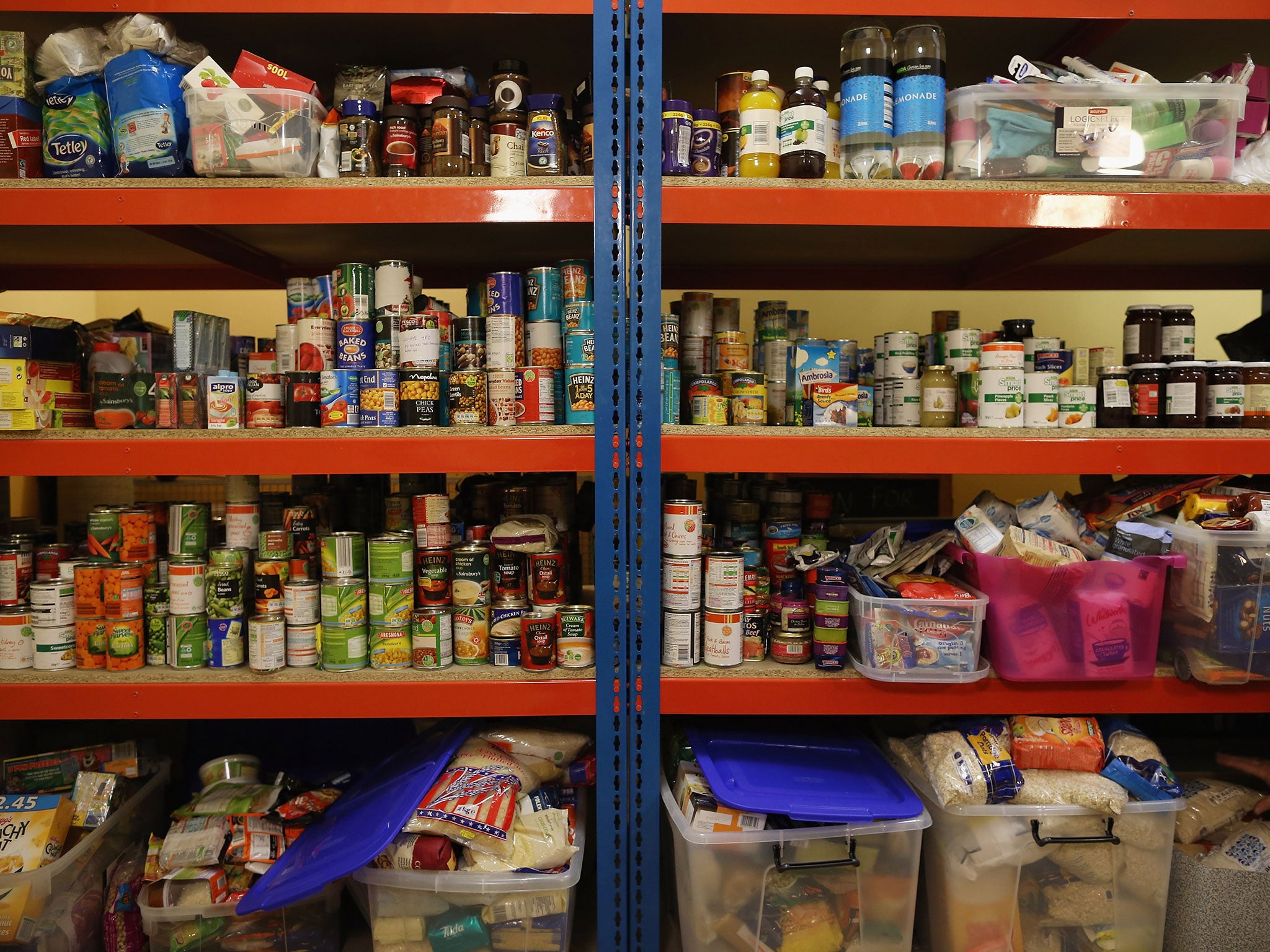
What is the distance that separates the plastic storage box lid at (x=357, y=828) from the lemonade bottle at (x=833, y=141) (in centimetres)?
157

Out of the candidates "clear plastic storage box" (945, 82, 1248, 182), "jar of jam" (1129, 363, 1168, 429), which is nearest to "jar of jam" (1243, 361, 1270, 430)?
"jar of jam" (1129, 363, 1168, 429)

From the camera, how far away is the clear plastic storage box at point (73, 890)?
1.51 metres

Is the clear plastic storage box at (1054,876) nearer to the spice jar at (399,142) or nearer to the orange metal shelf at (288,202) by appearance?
the orange metal shelf at (288,202)

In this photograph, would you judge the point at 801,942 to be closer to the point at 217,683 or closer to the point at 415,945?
the point at 415,945

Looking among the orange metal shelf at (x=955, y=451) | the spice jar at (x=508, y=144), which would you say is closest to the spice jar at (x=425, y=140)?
the spice jar at (x=508, y=144)

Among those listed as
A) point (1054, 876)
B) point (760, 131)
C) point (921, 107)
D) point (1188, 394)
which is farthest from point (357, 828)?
point (1188, 394)

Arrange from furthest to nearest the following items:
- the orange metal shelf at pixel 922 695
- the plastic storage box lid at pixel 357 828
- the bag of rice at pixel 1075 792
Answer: the orange metal shelf at pixel 922 695, the bag of rice at pixel 1075 792, the plastic storage box lid at pixel 357 828

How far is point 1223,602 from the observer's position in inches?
62.6

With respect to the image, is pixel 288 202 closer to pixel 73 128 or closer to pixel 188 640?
pixel 73 128

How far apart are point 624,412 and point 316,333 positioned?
2.38 feet

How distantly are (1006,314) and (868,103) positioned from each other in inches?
62.2

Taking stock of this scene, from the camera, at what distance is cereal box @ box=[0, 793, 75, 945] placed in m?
1.50

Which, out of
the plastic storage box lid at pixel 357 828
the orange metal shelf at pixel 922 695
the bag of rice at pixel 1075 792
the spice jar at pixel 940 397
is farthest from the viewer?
the spice jar at pixel 940 397

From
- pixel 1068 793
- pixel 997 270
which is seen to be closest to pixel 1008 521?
pixel 1068 793
